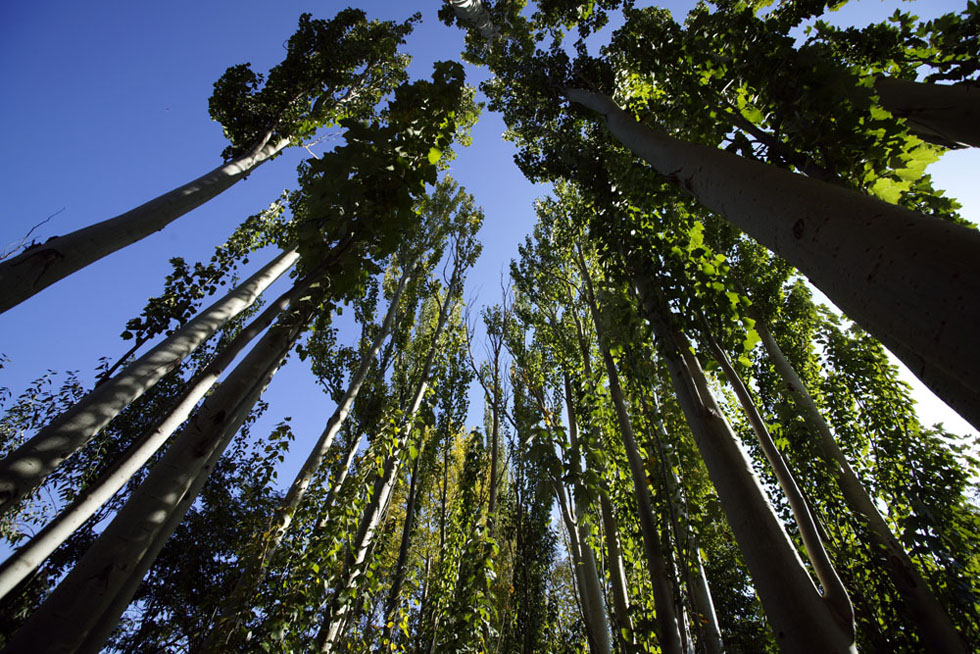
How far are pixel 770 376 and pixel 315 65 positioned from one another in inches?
364

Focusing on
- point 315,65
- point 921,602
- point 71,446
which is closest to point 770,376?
point 921,602

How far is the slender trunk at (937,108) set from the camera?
2727 millimetres

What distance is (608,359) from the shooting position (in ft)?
10.7

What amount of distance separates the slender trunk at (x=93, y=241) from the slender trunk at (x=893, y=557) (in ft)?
23.6

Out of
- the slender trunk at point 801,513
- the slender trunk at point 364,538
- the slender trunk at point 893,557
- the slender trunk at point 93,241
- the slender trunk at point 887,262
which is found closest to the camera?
the slender trunk at point 887,262

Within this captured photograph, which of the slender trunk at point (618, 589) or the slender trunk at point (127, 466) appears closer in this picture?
the slender trunk at point (127, 466)

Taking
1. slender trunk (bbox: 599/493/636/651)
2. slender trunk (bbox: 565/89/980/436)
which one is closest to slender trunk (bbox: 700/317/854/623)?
slender trunk (bbox: 565/89/980/436)

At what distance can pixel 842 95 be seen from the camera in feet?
7.77

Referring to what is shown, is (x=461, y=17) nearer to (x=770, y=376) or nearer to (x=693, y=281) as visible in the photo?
(x=693, y=281)

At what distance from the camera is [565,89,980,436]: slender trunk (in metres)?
0.83

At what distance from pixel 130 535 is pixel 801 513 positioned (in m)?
2.85

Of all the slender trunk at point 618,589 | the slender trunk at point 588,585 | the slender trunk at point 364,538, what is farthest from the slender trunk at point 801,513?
the slender trunk at point 364,538

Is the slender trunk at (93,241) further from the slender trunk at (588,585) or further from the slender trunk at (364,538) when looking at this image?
the slender trunk at (588,585)

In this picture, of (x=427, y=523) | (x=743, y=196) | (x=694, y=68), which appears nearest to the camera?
(x=743, y=196)
